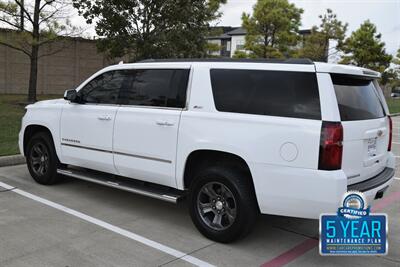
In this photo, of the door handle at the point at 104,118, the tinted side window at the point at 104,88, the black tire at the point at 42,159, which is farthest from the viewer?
the black tire at the point at 42,159

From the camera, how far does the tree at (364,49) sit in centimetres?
3450

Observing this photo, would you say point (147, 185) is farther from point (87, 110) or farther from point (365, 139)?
point (365, 139)

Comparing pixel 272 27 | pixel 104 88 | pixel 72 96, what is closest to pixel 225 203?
pixel 104 88

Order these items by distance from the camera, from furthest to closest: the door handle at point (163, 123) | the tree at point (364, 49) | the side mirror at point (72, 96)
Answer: the tree at point (364, 49) < the side mirror at point (72, 96) < the door handle at point (163, 123)

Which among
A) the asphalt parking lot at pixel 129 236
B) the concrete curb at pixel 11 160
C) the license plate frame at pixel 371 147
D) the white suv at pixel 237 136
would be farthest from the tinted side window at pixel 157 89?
the concrete curb at pixel 11 160

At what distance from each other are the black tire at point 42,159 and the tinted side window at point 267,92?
2949mm

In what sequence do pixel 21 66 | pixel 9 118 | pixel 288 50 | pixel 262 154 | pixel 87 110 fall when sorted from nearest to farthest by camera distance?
pixel 262 154
pixel 87 110
pixel 9 118
pixel 21 66
pixel 288 50

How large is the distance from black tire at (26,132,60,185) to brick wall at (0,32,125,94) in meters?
15.8

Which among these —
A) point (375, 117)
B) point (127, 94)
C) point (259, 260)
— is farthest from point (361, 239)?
point (127, 94)

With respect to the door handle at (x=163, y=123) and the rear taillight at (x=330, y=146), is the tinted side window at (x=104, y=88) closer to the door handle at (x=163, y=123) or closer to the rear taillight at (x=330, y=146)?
the door handle at (x=163, y=123)

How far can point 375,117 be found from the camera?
438 cm

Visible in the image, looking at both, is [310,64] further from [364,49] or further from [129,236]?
[364,49]

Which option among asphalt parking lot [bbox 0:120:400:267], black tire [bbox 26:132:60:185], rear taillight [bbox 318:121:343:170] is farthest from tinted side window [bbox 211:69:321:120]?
black tire [bbox 26:132:60:185]

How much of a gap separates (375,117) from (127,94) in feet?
9.61
